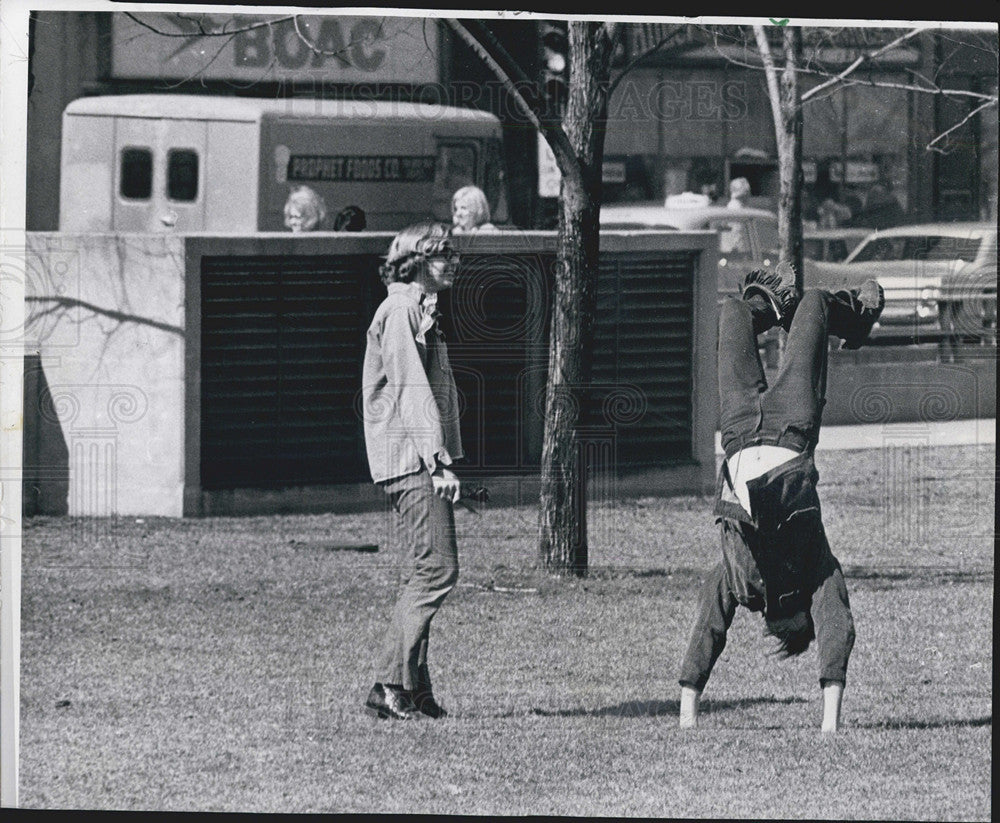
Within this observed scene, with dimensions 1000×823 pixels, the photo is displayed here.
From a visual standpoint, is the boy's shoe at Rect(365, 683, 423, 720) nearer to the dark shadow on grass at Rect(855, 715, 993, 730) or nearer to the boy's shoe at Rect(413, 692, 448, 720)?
the boy's shoe at Rect(413, 692, 448, 720)

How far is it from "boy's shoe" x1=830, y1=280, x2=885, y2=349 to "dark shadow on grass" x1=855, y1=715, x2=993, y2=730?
1281mm

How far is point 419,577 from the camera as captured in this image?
770cm

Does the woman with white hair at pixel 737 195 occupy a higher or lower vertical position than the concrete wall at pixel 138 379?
higher

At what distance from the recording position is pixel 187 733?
7633mm

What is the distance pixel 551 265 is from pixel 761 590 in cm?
133

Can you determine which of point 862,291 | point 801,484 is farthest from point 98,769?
point 862,291

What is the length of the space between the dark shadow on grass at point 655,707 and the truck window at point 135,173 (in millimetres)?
2200

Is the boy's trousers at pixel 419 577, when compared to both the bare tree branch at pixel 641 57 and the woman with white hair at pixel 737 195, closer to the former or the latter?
the bare tree branch at pixel 641 57

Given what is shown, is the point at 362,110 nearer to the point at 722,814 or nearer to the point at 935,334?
the point at 935,334

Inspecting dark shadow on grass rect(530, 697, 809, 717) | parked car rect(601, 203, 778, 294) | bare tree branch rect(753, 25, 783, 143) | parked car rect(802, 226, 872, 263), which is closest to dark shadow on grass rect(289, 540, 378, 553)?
dark shadow on grass rect(530, 697, 809, 717)

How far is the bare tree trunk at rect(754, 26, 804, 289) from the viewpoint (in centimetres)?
775

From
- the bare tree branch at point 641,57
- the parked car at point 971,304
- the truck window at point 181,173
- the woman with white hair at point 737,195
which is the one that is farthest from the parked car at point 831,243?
the truck window at point 181,173

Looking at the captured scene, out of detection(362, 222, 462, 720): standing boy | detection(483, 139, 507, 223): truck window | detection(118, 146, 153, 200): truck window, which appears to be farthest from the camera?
detection(483, 139, 507, 223): truck window

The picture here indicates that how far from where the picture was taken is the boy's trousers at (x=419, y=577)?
7.64 meters
